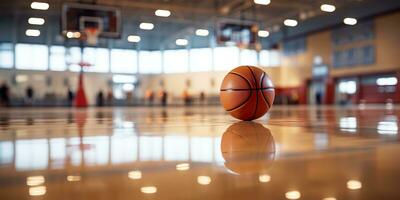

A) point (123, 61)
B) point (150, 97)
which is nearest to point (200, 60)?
point (150, 97)

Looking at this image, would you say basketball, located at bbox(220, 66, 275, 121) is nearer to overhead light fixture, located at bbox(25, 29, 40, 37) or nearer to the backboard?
the backboard

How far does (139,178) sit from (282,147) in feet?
3.45

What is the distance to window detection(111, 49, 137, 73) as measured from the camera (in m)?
29.6

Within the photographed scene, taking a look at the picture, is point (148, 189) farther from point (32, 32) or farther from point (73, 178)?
point (32, 32)

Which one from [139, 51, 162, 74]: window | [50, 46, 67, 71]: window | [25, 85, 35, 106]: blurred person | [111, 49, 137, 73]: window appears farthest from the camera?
[139, 51, 162, 74]: window

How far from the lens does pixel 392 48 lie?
19516 mm

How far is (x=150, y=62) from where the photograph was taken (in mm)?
30797

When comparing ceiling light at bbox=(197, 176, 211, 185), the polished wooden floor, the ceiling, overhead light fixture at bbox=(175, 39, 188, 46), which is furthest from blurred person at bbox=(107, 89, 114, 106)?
ceiling light at bbox=(197, 176, 211, 185)

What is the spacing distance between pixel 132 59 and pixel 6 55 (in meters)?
9.25

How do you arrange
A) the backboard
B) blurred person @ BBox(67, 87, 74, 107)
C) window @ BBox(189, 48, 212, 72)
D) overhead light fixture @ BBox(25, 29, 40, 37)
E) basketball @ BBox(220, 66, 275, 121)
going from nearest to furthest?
basketball @ BBox(220, 66, 275, 121) → the backboard → overhead light fixture @ BBox(25, 29, 40, 37) → blurred person @ BBox(67, 87, 74, 107) → window @ BBox(189, 48, 212, 72)

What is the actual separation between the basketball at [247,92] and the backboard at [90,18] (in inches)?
425

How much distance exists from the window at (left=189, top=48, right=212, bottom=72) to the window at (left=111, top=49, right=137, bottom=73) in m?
4.81

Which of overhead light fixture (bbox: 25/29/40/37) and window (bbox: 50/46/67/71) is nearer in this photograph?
overhead light fixture (bbox: 25/29/40/37)

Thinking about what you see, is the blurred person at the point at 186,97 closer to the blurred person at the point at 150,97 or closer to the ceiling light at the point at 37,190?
the blurred person at the point at 150,97
